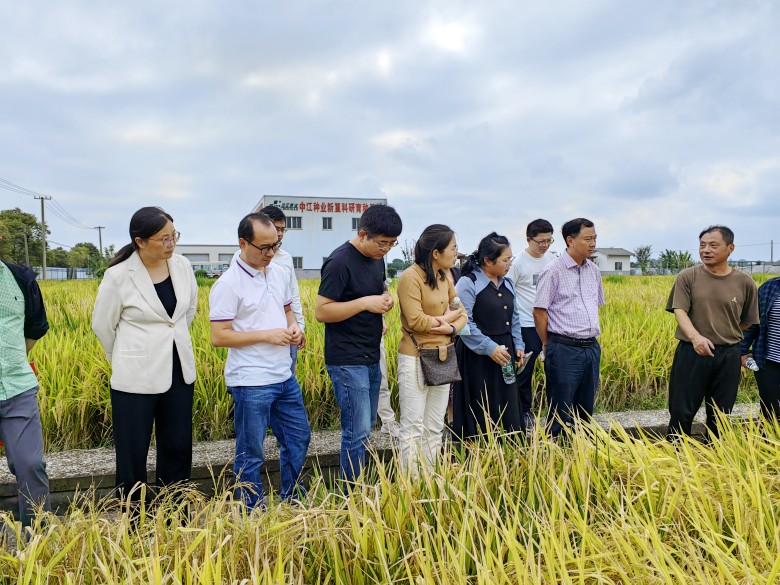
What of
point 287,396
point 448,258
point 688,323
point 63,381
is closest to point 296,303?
point 287,396

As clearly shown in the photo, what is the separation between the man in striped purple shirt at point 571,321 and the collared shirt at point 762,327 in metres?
0.96

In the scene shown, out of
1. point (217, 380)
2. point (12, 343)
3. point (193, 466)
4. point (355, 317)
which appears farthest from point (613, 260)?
point (12, 343)

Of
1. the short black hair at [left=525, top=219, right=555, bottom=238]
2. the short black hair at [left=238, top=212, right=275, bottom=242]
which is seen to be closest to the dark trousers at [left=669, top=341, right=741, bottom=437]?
the short black hair at [left=525, top=219, right=555, bottom=238]

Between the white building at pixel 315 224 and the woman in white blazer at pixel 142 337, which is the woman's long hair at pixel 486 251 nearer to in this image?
the woman in white blazer at pixel 142 337

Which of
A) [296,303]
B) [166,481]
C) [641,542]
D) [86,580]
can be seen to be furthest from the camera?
[296,303]

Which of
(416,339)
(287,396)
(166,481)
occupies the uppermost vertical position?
(416,339)

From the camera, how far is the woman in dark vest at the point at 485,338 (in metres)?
3.09

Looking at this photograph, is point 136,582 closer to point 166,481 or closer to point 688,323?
point 166,481

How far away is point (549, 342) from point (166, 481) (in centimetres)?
224

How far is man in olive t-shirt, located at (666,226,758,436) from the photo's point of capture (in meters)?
3.20

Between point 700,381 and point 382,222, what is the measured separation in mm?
2232

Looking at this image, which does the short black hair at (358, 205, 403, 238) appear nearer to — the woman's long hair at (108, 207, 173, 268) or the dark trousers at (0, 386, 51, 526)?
the woman's long hair at (108, 207, 173, 268)

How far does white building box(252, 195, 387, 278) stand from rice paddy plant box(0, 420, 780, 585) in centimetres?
3252

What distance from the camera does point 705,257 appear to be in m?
3.22
